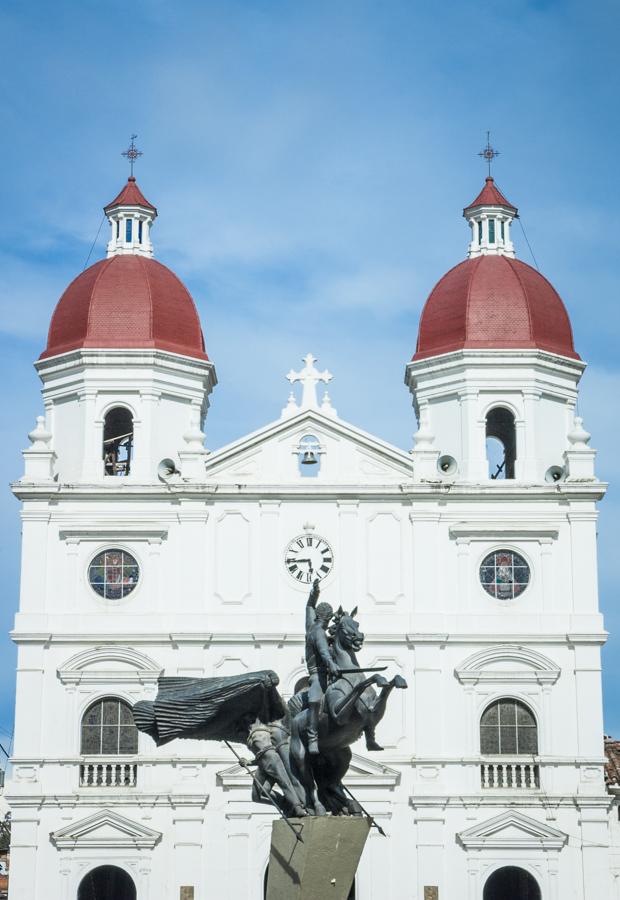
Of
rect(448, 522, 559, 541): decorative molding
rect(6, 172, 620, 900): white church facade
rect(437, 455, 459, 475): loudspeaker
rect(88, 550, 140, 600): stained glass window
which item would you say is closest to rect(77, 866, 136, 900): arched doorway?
rect(6, 172, 620, 900): white church facade

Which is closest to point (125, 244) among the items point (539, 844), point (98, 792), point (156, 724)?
point (98, 792)

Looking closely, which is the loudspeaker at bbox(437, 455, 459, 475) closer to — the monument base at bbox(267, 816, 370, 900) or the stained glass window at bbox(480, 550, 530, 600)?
the stained glass window at bbox(480, 550, 530, 600)

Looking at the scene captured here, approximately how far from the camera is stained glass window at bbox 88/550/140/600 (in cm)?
4356

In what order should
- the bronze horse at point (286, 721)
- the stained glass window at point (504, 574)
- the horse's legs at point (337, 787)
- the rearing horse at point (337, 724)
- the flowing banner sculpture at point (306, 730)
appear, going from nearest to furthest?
the flowing banner sculpture at point (306, 730)
the rearing horse at point (337, 724)
the bronze horse at point (286, 721)
the horse's legs at point (337, 787)
the stained glass window at point (504, 574)

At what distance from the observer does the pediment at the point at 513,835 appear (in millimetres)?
41531

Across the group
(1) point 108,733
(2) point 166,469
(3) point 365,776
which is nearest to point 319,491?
(2) point 166,469

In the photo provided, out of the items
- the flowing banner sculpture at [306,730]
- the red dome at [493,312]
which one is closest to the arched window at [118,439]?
the red dome at [493,312]

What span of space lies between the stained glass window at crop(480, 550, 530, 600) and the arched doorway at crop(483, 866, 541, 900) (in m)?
6.33

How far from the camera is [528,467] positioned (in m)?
44.2

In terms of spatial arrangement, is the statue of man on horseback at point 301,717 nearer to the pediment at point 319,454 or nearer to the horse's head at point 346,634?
the horse's head at point 346,634

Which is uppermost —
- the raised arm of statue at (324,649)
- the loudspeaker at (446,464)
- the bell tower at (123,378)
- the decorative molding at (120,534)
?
the bell tower at (123,378)

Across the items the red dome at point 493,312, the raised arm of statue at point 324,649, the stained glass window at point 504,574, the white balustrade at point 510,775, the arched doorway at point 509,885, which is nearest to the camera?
the raised arm of statue at point 324,649

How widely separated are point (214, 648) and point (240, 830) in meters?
4.21

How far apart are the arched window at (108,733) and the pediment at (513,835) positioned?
25.9 feet
